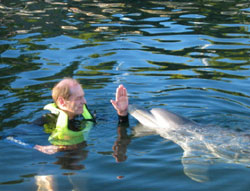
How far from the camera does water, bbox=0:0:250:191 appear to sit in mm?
5148

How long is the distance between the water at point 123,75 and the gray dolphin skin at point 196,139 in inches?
5.6

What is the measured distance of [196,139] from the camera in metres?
5.99

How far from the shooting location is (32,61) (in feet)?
32.0

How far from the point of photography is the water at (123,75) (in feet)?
16.9

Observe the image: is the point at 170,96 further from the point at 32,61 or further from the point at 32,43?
the point at 32,43

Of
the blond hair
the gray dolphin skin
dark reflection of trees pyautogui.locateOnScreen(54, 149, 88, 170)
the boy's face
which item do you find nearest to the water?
dark reflection of trees pyautogui.locateOnScreen(54, 149, 88, 170)

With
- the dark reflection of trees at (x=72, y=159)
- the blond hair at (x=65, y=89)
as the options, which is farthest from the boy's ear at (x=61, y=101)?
the dark reflection of trees at (x=72, y=159)

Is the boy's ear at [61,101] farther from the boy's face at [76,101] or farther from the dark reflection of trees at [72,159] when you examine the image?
the dark reflection of trees at [72,159]

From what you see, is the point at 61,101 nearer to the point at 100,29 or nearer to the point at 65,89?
the point at 65,89

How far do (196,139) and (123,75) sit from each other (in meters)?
3.14

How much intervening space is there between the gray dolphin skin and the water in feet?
0.47

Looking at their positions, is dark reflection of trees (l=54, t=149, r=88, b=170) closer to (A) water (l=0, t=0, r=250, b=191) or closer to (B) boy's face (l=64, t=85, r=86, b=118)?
(A) water (l=0, t=0, r=250, b=191)

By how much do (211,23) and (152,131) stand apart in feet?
23.1

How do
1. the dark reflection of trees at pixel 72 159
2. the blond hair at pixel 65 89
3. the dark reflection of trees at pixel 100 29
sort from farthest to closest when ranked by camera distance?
the dark reflection of trees at pixel 100 29
the blond hair at pixel 65 89
the dark reflection of trees at pixel 72 159
